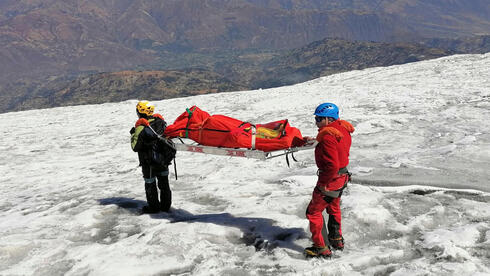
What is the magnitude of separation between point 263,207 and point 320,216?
227 centimetres

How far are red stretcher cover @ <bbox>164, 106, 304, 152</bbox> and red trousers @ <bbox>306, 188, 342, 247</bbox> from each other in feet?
4.21

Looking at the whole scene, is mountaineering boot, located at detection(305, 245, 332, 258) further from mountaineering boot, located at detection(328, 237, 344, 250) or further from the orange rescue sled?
the orange rescue sled

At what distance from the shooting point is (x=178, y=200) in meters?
8.55

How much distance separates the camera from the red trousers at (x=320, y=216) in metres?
5.25

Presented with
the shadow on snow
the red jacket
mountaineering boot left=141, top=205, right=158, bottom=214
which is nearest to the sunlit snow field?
the shadow on snow

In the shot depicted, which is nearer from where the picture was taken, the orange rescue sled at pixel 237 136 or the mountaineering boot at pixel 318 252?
the mountaineering boot at pixel 318 252

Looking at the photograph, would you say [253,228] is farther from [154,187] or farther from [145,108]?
[145,108]

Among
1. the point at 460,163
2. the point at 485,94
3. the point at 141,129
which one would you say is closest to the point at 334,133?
the point at 141,129

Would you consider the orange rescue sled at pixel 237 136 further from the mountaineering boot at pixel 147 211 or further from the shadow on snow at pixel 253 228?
the mountaineering boot at pixel 147 211

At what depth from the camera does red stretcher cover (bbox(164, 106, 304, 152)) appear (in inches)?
248

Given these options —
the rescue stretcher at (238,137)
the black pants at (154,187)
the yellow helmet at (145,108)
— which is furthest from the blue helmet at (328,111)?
the black pants at (154,187)

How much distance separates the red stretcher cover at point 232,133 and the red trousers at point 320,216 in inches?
50.6

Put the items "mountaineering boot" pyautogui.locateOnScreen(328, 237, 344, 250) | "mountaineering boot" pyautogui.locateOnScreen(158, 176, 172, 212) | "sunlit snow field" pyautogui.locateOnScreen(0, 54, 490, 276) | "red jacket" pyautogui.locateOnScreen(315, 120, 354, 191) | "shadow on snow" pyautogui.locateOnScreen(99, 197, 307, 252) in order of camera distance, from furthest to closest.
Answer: "mountaineering boot" pyautogui.locateOnScreen(158, 176, 172, 212)
"shadow on snow" pyautogui.locateOnScreen(99, 197, 307, 252)
"mountaineering boot" pyautogui.locateOnScreen(328, 237, 344, 250)
"sunlit snow field" pyautogui.locateOnScreen(0, 54, 490, 276)
"red jacket" pyautogui.locateOnScreen(315, 120, 354, 191)

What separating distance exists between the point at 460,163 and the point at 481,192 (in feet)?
7.39
